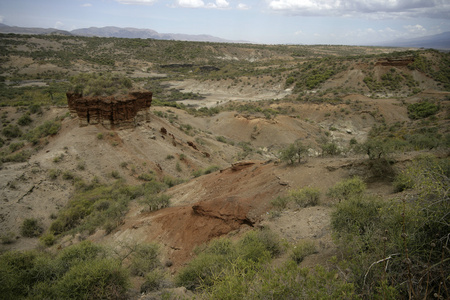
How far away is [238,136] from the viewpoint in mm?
29734

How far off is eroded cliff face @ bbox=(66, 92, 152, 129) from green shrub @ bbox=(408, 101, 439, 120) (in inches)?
1200

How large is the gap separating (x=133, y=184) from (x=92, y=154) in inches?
153

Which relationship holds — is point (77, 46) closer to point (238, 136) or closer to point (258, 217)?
point (238, 136)

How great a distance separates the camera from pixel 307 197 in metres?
9.25

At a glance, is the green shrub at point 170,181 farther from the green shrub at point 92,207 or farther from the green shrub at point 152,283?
the green shrub at point 152,283

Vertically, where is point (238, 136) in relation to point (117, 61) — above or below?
below

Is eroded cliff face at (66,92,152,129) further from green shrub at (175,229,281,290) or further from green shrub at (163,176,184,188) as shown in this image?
green shrub at (175,229,281,290)

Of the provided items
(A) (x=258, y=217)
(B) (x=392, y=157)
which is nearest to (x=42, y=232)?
(A) (x=258, y=217)

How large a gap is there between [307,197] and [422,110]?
2973cm

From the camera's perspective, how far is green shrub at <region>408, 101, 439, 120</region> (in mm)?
28812

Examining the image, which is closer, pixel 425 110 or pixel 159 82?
pixel 425 110

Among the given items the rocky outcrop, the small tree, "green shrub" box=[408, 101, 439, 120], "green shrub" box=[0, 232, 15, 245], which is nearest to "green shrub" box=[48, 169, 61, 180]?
"green shrub" box=[0, 232, 15, 245]

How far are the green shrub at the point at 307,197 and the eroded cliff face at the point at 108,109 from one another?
48.4 feet

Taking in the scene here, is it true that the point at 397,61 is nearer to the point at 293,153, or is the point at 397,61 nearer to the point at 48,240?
the point at 293,153
